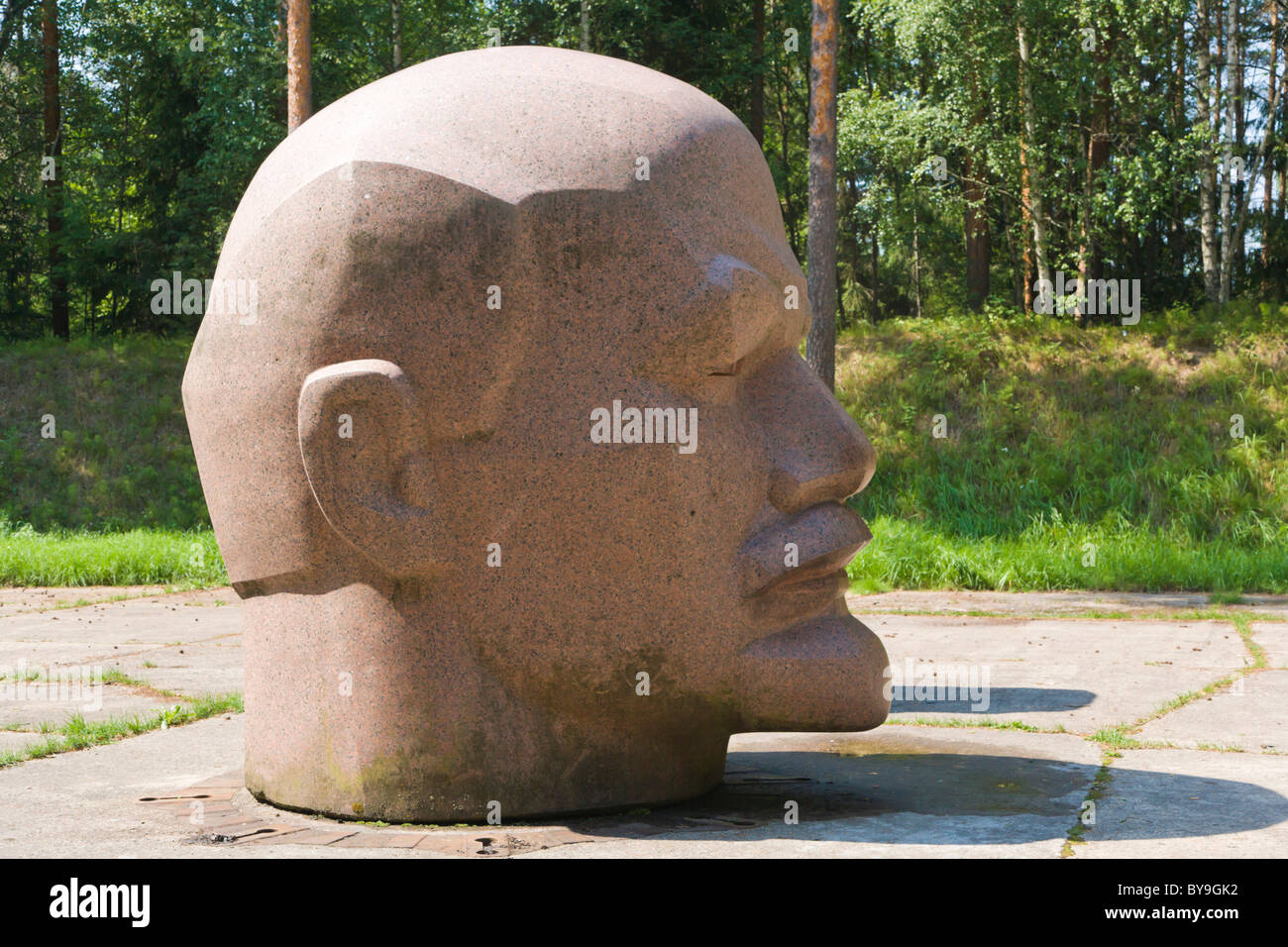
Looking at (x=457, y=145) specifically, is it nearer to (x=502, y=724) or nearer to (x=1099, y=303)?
(x=502, y=724)

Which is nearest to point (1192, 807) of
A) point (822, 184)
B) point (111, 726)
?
point (111, 726)

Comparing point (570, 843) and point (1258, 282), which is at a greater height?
point (1258, 282)

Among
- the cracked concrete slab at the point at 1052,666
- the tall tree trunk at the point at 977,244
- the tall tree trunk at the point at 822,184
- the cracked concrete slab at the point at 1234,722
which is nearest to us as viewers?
the cracked concrete slab at the point at 1234,722

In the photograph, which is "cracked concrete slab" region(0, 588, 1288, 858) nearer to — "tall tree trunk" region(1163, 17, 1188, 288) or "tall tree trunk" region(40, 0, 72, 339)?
"tall tree trunk" region(1163, 17, 1188, 288)

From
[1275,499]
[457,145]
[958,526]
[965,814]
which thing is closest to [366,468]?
[457,145]

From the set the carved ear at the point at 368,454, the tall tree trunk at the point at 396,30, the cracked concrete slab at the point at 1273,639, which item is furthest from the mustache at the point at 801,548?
the tall tree trunk at the point at 396,30

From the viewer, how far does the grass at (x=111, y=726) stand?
569 cm

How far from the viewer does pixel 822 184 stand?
45.1 feet

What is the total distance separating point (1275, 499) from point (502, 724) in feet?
39.8

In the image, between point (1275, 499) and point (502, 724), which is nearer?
point (502, 724)

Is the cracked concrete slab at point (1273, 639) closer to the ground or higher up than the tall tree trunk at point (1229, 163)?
closer to the ground

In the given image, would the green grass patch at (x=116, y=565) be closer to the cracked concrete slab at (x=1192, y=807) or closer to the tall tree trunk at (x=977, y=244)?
the cracked concrete slab at (x=1192, y=807)

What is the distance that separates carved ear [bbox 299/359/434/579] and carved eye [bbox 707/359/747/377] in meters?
0.94

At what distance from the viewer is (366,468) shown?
388cm
